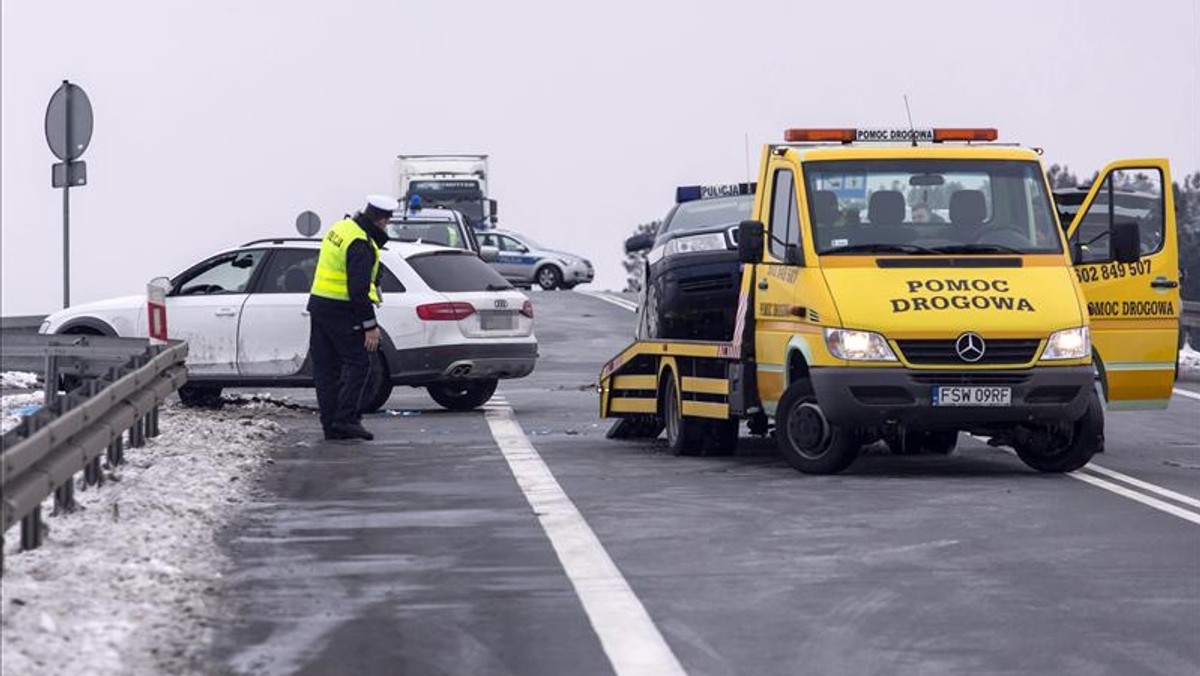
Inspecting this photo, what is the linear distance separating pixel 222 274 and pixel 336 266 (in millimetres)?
3991

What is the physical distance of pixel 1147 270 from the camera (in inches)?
649

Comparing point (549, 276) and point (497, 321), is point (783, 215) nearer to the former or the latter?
point (497, 321)

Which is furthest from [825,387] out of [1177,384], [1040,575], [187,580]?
[1177,384]

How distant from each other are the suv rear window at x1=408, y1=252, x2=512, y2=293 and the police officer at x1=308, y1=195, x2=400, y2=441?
3.15 metres

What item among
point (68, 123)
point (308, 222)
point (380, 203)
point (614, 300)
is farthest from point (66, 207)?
point (308, 222)

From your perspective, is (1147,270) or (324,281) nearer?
(1147,270)

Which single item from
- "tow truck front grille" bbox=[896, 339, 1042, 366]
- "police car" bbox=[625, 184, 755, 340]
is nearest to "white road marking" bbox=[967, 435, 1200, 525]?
"tow truck front grille" bbox=[896, 339, 1042, 366]

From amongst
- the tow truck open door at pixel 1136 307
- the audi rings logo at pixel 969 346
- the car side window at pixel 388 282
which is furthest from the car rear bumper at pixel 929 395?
the car side window at pixel 388 282

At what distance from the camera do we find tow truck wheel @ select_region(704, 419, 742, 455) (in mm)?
17031

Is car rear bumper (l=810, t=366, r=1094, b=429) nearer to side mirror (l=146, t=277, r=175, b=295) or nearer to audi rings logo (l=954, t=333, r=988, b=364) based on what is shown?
audi rings logo (l=954, t=333, r=988, b=364)

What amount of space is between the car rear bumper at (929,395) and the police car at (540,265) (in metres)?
45.9

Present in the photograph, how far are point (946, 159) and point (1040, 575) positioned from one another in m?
5.96

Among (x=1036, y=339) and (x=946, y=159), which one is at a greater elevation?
(x=946, y=159)

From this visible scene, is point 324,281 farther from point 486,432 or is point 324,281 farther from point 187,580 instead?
point 187,580
